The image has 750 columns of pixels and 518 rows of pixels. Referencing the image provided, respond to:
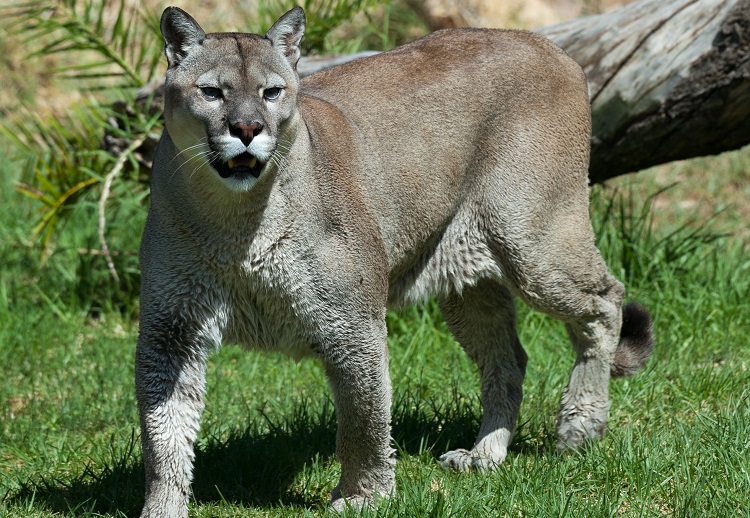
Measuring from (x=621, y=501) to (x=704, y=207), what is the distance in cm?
522

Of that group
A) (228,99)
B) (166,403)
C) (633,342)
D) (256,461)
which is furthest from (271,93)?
(633,342)

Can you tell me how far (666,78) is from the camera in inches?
222

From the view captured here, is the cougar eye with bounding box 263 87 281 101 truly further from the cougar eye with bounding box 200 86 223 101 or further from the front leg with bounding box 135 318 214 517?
the front leg with bounding box 135 318 214 517

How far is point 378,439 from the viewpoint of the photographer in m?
3.90

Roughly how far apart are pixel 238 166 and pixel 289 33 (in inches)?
24.8

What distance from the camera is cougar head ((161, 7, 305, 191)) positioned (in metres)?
3.42

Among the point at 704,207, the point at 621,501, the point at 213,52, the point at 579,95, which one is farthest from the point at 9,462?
the point at 704,207

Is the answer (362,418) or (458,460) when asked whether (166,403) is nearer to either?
(362,418)

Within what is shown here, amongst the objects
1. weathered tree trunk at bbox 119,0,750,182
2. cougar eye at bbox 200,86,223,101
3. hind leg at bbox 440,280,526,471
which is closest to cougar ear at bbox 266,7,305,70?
cougar eye at bbox 200,86,223,101

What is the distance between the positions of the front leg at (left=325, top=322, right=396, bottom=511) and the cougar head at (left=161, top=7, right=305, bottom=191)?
0.79 metres

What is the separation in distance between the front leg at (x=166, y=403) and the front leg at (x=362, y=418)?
0.52 m

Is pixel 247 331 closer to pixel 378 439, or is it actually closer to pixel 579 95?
pixel 378 439

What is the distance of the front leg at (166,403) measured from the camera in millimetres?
3701

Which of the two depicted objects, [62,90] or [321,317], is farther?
[62,90]
